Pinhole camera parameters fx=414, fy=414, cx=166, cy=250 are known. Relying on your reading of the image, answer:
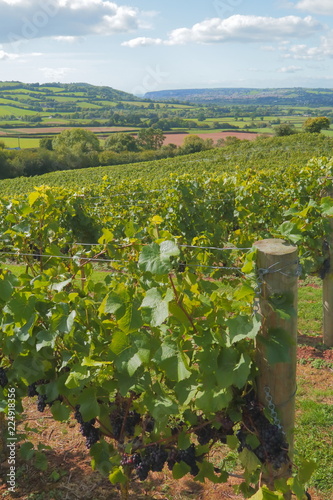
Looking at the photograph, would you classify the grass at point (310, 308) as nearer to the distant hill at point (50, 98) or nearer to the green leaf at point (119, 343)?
the green leaf at point (119, 343)

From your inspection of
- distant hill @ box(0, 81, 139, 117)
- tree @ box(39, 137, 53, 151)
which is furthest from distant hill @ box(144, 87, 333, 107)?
tree @ box(39, 137, 53, 151)

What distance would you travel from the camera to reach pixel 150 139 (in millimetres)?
61250

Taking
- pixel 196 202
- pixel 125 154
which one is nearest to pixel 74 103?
pixel 125 154

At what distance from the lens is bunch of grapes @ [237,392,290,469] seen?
2016mm

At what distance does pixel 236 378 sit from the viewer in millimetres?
1819

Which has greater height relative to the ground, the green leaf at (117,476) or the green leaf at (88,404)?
the green leaf at (88,404)

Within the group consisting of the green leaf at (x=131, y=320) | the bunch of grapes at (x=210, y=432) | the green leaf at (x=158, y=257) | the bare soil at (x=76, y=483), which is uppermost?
the green leaf at (x=158, y=257)

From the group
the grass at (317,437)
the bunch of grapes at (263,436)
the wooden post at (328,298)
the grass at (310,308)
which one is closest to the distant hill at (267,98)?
the grass at (310,308)

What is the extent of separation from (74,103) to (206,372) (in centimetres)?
11187

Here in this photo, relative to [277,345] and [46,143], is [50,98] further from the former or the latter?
[277,345]

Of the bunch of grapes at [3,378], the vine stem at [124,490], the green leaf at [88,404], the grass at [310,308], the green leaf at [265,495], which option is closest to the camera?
the green leaf at [265,495]

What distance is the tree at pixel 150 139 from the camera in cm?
6116

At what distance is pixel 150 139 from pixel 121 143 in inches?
172

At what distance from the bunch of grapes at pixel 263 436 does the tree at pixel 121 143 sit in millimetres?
59435
